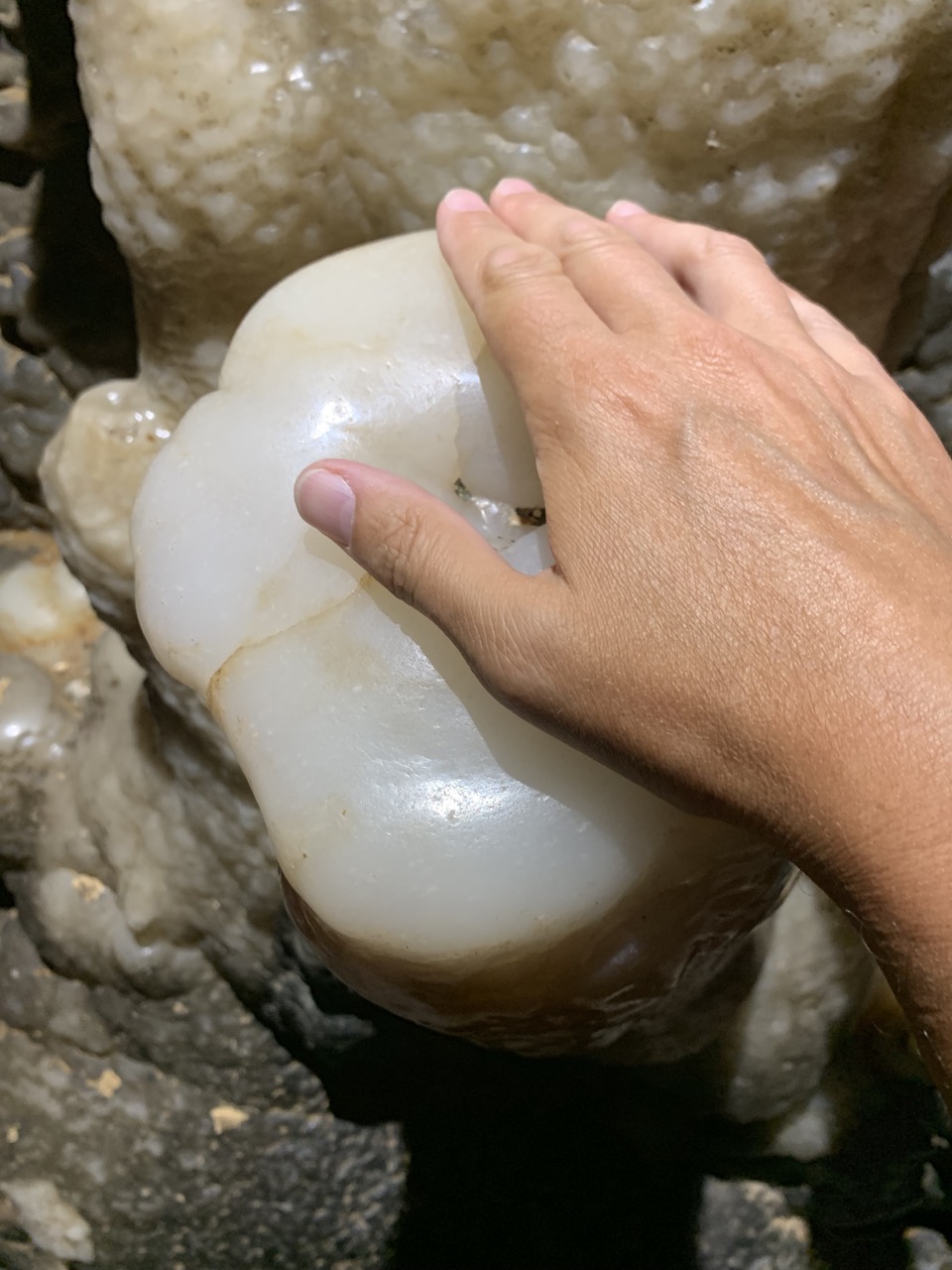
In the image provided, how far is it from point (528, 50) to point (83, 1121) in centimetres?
160

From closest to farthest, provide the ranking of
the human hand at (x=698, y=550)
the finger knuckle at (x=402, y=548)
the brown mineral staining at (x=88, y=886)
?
the human hand at (x=698, y=550) < the finger knuckle at (x=402, y=548) < the brown mineral staining at (x=88, y=886)

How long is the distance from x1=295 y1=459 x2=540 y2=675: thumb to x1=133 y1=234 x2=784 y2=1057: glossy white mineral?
67 millimetres

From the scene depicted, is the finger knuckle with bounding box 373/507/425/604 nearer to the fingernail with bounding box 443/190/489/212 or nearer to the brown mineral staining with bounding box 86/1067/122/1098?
the fingernail with bounding box 443/190/489/212

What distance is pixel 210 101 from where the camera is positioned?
113 cm

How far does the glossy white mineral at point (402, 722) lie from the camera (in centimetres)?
87

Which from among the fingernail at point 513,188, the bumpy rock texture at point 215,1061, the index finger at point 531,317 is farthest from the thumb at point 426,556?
the bumpy rock texture at point 215,1061

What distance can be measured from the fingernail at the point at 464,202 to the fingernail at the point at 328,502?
34 centimetres

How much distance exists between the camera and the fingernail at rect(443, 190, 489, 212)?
104cm

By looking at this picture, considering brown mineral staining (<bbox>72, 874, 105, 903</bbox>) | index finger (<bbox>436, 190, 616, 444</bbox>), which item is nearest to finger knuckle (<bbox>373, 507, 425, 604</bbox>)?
index finger (<bbox>436, 190, 616, 444</bbox>)

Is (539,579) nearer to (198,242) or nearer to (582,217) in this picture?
(582,217)

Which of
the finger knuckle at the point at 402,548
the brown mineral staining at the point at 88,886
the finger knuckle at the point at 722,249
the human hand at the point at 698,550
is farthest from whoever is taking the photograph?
the brown mineral staining at the point at 88,886

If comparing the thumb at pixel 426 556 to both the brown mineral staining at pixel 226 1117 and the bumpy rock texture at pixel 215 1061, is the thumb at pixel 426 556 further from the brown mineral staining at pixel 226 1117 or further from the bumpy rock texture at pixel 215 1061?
the brown mineral staining at pixel 226 1117

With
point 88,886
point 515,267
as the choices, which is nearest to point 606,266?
point 515,267

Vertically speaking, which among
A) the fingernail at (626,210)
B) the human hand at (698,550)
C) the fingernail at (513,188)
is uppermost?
the fingernail at (626,210)
